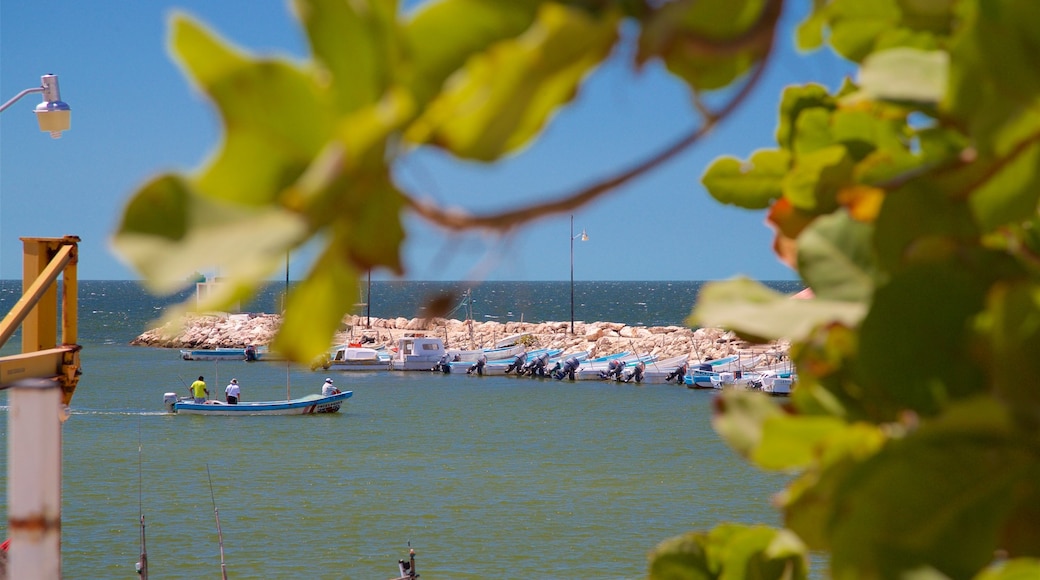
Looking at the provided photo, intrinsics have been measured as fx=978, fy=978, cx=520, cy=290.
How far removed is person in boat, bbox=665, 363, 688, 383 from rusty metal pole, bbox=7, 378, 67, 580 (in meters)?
31.2

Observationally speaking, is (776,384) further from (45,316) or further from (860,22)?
(860,22)

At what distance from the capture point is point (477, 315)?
7519cm

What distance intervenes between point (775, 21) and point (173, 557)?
13.4 m

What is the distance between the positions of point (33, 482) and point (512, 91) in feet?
6.31

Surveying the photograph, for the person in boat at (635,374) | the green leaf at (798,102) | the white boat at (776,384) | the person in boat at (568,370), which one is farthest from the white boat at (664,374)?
the green leaf at (798,102)

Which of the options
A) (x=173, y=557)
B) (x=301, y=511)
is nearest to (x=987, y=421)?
(x=173, y=557)

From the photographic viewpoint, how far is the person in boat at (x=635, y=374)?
32875 millimetres

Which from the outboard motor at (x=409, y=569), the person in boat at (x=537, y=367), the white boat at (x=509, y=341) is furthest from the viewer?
the white boat at (x=509, y=341)

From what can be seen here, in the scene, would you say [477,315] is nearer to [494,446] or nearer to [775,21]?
[494,446]

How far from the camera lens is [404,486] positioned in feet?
54.9

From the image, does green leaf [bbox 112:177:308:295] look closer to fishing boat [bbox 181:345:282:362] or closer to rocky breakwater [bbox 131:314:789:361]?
rocky breakwater [bbox 131:314:789:361]

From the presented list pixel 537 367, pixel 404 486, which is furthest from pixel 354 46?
pixel 537 367

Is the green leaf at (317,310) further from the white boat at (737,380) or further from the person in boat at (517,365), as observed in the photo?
the person in boat at (517,365)

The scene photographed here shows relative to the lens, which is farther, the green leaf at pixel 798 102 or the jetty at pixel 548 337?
the jetty at pixel 548 337
